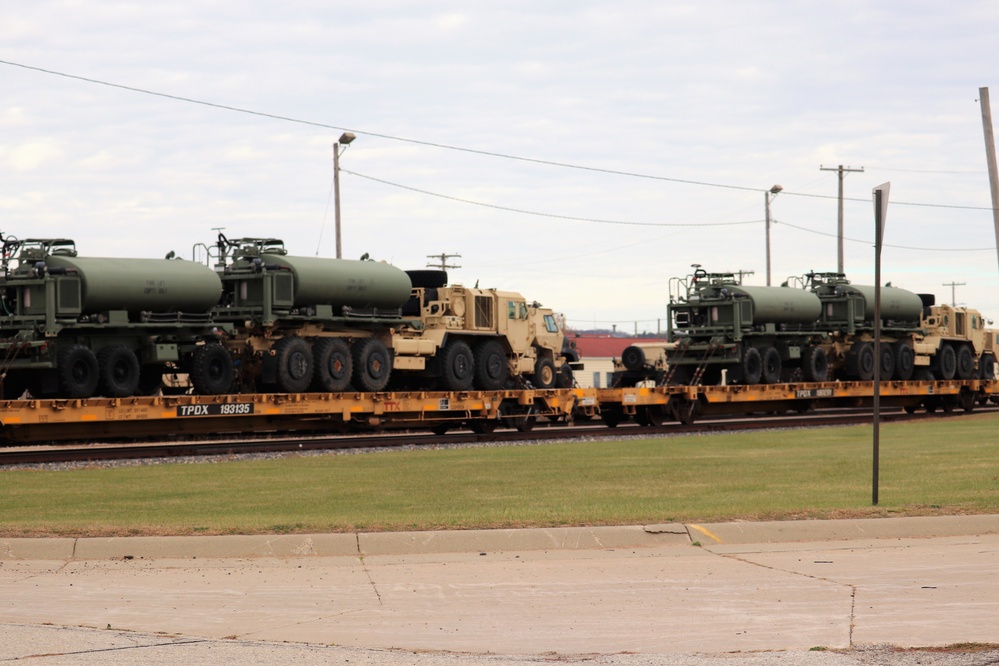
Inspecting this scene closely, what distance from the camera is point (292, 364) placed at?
28.2 metres

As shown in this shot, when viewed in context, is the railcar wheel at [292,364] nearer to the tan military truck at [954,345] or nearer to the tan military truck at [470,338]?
the tan military truck at [470,338]

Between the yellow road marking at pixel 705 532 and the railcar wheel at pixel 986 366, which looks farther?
the railcar wheel at pixel 986 366

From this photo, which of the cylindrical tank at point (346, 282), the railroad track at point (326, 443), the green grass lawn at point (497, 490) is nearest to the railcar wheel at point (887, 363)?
the railroad track at point (326, 443)

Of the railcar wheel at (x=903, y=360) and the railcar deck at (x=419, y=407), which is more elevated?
the railcar wheel at (x=903, y=360)

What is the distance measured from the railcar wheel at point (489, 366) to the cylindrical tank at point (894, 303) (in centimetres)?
1407

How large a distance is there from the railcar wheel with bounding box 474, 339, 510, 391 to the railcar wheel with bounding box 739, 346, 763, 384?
8.46 metres

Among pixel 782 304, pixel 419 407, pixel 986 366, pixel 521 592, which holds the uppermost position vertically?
pixel 782 304

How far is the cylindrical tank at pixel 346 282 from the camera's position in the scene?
28469 millimetres

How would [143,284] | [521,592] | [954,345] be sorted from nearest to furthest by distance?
[521,592] → [143,284] → [954,345]

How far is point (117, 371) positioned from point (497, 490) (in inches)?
483

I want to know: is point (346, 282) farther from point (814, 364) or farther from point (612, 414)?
point (814, 364)

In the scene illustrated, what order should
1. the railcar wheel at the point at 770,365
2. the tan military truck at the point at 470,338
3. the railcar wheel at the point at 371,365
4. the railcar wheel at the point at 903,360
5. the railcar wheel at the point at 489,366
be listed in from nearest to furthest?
the railcar wheel at the point at 371,365, the tan military truck at the point at 470,338, the railcar wheel at the point at 489,366, the railcar wheel at the point at 770,365, the railcar wheel at the point at 903,360

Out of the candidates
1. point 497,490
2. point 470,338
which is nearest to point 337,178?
point 470,338

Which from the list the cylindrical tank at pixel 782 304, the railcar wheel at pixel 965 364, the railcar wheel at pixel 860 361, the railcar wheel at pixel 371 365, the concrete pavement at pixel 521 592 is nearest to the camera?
the concrete pavement at pixel 521 592
